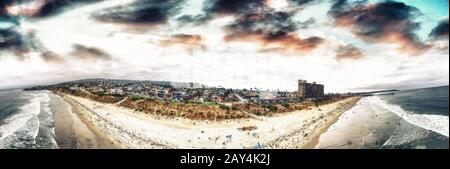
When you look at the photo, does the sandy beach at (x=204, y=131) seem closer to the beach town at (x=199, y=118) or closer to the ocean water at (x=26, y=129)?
the beach town at (x=199, y=118)

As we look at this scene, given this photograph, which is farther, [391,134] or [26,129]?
[26,129]

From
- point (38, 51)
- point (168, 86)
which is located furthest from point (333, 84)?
point (38, 51)

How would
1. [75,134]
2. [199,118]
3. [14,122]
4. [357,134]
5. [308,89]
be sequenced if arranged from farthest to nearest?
[14,122] → [308,89] → [357,134] → [199,118] → [75,134]

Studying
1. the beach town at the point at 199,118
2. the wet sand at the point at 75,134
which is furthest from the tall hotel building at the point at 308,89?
the wet sand at the point at 75,134

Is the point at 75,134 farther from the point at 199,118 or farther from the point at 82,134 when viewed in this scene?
the point at 199,118

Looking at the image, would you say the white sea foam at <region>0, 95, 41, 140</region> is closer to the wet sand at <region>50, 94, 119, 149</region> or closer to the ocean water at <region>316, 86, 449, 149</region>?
the wet sand at <region>50, 94, 119, 149</region>

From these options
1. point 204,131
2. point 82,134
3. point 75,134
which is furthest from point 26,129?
point 204,131
